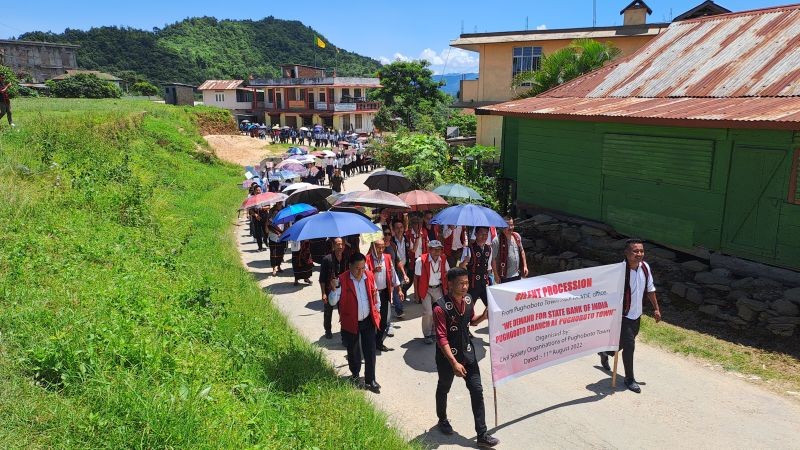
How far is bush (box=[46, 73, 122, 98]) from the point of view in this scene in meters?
56.2

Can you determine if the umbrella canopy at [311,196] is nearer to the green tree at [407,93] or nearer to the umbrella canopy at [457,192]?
the umbrella canopy at [457,192]

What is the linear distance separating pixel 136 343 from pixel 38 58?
10168cm

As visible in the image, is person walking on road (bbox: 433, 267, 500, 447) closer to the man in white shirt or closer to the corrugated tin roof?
the man in white shirt

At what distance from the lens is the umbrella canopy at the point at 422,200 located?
11.1m

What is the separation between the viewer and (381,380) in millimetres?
7242

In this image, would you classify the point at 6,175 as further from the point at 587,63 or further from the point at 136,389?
the point at 587,63

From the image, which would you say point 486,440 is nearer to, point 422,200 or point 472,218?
point 472,218

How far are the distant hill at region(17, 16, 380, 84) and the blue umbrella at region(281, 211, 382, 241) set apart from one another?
7826 cm

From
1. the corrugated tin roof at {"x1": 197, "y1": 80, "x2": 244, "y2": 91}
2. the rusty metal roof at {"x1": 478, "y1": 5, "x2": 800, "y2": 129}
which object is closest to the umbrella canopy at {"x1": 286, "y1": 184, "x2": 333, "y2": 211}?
the rusty metal roof at {"x1": 478, "y1": 5, "x2": 800, "y2": 129}

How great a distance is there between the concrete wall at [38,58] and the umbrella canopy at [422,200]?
92.7m

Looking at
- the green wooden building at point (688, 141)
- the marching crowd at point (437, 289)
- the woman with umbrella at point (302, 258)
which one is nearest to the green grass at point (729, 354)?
the marching crowd at point (437, 289)

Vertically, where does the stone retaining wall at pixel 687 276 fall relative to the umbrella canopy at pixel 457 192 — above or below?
below

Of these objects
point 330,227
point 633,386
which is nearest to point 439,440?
point 633,386

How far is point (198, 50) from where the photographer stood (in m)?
116
